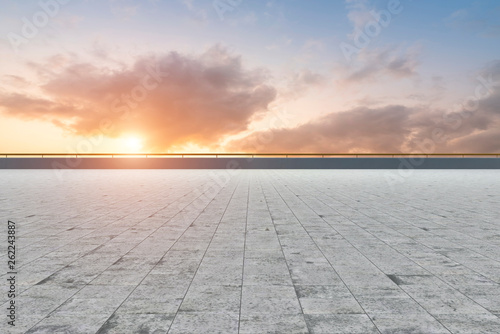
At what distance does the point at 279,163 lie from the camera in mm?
40062

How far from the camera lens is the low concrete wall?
131 feet

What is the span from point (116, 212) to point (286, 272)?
21.1 feet

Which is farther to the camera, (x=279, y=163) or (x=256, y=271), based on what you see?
(x=279, y=163)

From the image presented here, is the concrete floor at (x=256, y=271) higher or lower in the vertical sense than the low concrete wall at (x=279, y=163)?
lower

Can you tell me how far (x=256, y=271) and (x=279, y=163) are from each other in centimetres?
3540

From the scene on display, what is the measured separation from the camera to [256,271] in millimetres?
4840

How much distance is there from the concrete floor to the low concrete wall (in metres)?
30.2

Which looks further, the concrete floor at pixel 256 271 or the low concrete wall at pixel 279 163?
the low concrete wall at pixel 279 163

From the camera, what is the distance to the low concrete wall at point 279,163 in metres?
39.9

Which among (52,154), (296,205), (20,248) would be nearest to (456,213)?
(296,205)

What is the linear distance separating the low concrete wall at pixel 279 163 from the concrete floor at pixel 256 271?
30159 mm

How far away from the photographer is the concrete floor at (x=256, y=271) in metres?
3.42

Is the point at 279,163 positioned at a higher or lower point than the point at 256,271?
higher

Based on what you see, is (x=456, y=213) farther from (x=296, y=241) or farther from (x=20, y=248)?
(x=20, y=248)
